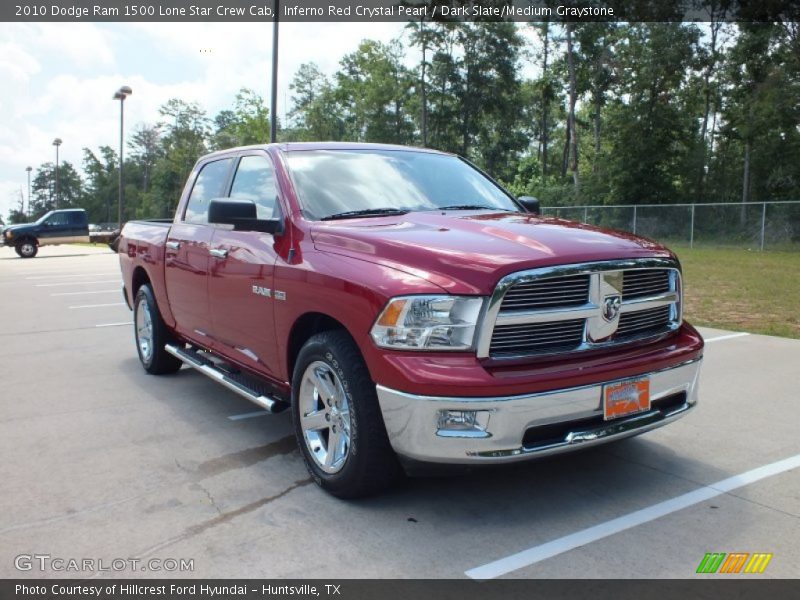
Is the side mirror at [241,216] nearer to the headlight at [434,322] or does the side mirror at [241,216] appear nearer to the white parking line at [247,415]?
the headlight at [434,322]

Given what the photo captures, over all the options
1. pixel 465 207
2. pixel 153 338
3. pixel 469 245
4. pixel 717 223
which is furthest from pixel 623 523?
pixel 717 223

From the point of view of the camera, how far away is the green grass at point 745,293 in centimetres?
935

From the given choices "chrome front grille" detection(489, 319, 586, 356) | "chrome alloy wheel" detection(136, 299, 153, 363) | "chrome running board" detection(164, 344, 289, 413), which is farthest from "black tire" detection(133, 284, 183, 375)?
"chrome front grille" detection(489, 319, 586, 356)

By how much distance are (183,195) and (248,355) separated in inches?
83.4

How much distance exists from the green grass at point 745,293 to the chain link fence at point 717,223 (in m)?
2.15

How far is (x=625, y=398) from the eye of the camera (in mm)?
3434

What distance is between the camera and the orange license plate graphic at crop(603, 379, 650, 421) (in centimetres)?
336

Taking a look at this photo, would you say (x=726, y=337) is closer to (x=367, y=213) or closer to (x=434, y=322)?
(x=367, y=213)

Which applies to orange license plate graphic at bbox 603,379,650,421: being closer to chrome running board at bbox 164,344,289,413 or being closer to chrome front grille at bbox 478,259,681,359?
chrome front grille at bbox 478,259,681,359

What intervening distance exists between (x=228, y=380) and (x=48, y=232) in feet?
96.5

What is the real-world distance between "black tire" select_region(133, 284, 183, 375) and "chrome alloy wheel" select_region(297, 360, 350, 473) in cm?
291

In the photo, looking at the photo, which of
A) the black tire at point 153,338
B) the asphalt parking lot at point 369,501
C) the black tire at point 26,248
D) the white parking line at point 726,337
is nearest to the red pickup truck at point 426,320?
the asphalt parking lot at point 369,501

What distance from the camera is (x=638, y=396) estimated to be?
3500mm

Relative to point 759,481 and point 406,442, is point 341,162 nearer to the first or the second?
point 406,442
